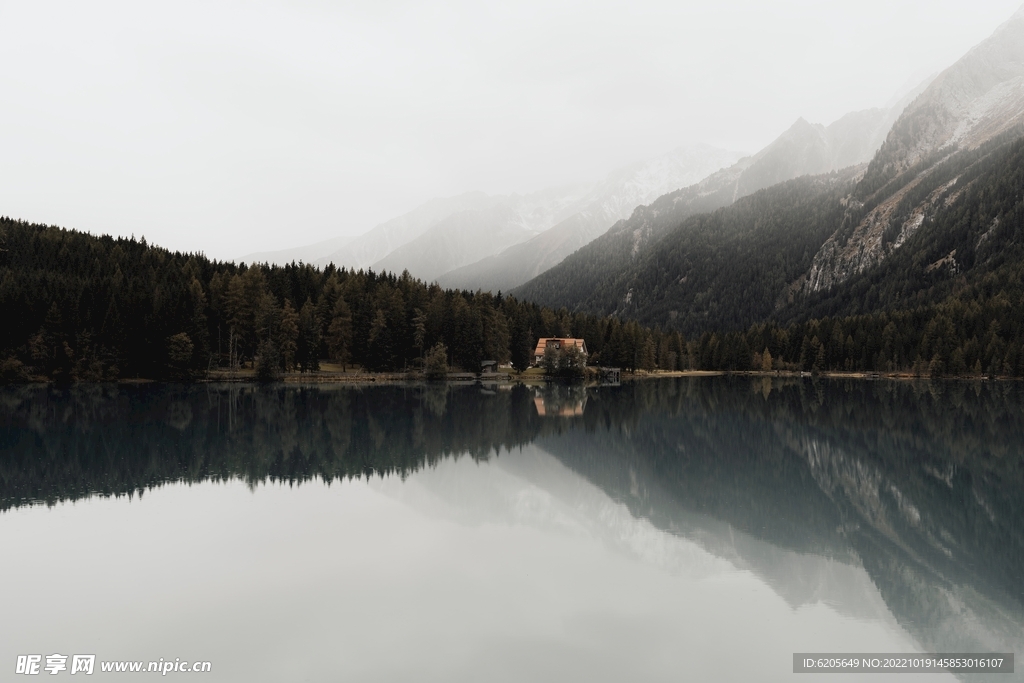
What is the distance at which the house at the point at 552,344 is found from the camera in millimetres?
134125

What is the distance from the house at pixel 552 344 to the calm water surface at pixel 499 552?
281 feet

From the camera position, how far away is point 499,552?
Result: 2205 centimetres

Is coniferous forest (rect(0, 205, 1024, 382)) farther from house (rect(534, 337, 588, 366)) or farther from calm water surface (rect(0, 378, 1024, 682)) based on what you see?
calm water surface (rect(0, 378, 1024, 682))

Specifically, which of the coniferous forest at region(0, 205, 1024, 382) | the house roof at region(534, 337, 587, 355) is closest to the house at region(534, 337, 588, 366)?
the house roof at region(534, 337, 587, 355)

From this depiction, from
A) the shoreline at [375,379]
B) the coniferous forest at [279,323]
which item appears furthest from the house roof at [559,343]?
the shoreline at [375,379]

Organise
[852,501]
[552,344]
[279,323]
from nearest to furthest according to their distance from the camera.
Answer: [852,501] < [279,323] < [552,344]

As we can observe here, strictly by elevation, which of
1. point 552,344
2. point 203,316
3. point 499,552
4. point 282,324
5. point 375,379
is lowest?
point 499,552

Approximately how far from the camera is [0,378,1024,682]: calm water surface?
14.6 meters

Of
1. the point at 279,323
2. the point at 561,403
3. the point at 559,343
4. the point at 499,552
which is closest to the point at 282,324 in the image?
the point at 279,323

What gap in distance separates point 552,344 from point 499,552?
116156 millimetres

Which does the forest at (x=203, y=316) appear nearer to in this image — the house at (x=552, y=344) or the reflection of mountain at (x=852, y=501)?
the house at (x=552, y=344)

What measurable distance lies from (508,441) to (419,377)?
7618 centimetres

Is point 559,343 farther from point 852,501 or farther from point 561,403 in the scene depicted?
point 852,501

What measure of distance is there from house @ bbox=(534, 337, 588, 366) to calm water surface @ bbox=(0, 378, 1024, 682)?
85.6 metres
